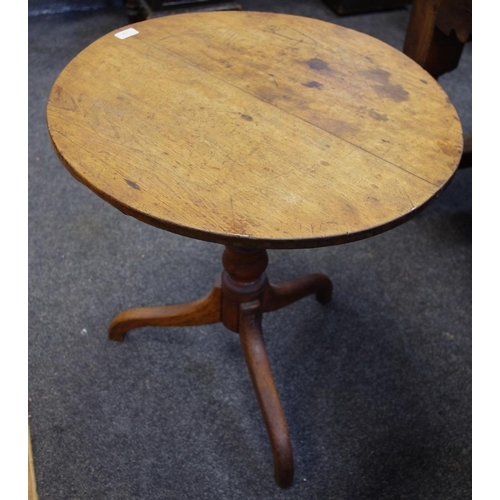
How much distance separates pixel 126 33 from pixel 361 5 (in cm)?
208

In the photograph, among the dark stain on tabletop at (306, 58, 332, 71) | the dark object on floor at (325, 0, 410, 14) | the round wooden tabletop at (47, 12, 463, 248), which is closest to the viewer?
the round wooden tabletop at (47, 12, 463, 248)

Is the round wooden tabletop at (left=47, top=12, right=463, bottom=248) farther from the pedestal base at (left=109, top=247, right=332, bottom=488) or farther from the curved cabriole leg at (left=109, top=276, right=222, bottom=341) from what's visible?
the curved cabriole leg at (left=109, top=276, right=222, bottom=341)

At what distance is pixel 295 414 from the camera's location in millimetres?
1256

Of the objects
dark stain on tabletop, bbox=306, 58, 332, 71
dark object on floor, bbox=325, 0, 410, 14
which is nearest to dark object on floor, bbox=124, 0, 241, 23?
dark object on floor, bbox=325, 0, 410, 14

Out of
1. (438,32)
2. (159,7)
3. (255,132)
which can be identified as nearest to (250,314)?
(255,132)

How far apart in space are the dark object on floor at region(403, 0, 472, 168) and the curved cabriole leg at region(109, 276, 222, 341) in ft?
2.97

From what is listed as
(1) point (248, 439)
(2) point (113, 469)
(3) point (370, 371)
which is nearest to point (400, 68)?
(3) point (370, 371)

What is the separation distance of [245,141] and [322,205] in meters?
0.19

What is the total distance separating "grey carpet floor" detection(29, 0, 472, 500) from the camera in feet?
3.77

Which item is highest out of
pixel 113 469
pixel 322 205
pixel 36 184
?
pixel 322 205

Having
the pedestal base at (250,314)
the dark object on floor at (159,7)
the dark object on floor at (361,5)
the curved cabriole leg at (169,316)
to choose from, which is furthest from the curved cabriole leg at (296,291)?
the dark object on floor at (361,5)

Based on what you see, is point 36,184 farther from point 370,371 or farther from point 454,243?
point 454,243

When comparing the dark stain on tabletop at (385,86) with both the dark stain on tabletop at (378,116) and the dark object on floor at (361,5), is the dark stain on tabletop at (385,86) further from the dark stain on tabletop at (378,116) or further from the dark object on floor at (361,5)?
the dark object on floor at (361,5)

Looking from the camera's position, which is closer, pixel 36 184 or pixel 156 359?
pixel 156 359
